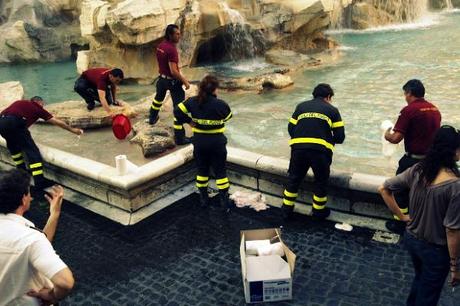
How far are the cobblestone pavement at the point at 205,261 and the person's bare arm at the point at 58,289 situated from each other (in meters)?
1.74

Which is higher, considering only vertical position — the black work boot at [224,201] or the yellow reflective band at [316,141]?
the yellow reflective band at [316,141]

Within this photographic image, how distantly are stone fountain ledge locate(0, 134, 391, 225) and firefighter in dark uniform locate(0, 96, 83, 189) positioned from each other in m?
0.26

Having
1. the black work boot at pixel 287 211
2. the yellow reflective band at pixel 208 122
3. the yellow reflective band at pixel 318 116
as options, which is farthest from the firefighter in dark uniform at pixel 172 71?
the yellow reflective band at pixel 318 116

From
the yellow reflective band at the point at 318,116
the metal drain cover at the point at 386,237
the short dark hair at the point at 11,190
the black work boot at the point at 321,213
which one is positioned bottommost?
the metal drain cover at the point at 386,237

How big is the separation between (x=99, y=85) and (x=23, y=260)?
5.97 meters

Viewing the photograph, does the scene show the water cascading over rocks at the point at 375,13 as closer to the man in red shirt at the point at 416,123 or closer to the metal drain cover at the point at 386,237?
the man in red shirt at the point at 416,123

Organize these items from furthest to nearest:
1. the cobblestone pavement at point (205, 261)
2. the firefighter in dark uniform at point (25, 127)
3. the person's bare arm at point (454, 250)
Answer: the firefighter in dark uniform at point (25, 127), the cobblestone pavement at point (205, 261), the person's bare arm at point (454, 250)

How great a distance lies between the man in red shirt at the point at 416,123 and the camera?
5098 millimetres

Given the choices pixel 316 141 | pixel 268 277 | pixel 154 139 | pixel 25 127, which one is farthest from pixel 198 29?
pixel 268 277

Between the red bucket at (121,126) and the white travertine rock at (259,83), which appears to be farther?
the white travertine rock at (259,83)

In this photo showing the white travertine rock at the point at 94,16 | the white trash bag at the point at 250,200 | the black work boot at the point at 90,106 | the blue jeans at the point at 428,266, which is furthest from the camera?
the white travertine rock at the point at 94,16

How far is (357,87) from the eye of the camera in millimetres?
12555

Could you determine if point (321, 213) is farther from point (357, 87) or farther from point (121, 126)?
point (357, 87)

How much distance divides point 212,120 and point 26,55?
1763 centimetres
